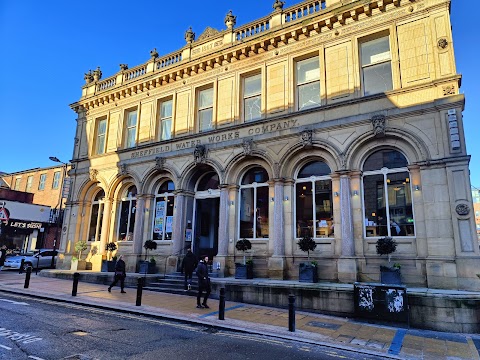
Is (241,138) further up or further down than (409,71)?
further down

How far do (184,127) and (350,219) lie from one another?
10.2 metres

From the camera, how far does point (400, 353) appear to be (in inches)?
275

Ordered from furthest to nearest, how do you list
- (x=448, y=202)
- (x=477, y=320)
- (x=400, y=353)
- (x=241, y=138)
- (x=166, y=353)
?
(x=241, y=138)
(x=448, y=202)
(x=477, y=320)
(x=400, y=353)
(x=166, y=353)

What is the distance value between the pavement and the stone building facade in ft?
8.54

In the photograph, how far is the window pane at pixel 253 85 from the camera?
16573 mm

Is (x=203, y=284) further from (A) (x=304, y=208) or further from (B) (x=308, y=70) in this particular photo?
(B) (x=308, y=70)

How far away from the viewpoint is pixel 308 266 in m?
12.2

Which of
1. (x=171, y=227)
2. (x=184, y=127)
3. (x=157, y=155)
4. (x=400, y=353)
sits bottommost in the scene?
(x=400, y=353)

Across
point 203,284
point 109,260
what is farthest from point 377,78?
point 109,260

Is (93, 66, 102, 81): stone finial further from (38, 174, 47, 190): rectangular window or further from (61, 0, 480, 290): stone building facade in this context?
(38, 174, 47, 190): rectangular window

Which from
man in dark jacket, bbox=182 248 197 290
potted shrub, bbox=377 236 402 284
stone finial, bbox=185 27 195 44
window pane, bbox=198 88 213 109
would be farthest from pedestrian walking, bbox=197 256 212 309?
stone finial, bbox=185 27 195 44

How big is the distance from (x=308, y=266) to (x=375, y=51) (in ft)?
30.8

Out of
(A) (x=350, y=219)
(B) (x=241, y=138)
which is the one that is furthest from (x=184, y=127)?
(A) (x=350, y=219)

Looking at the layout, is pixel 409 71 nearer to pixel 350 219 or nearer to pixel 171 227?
pixel 350 219
